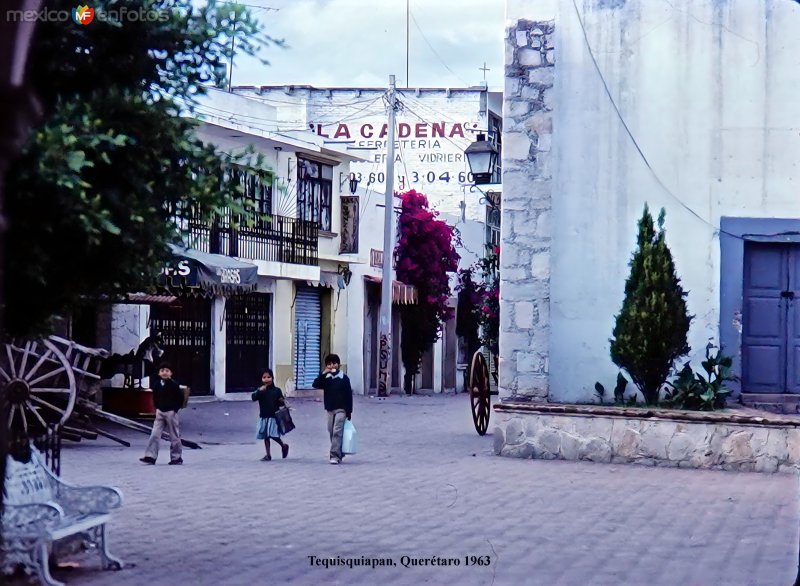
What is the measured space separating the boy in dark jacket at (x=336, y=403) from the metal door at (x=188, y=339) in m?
14.0

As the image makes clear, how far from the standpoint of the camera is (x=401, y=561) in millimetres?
9250

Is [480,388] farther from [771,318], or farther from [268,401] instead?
[268,401]

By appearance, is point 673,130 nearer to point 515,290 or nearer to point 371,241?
point 515,290

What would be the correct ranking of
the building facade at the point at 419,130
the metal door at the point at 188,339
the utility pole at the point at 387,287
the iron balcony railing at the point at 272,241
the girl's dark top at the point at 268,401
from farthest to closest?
the building facade at the point at 419,130 < the utility pole at the point at 387,287 < the iron balcony railing at the point at 272,241 < the metal door at the point at 188,339 < the girl's dark top at the point at 268,401

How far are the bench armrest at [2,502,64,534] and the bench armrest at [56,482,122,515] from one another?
0.87 m

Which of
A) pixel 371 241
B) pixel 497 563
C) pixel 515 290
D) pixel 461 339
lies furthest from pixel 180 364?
pixel 497 563

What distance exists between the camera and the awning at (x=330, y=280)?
3700 centimetres

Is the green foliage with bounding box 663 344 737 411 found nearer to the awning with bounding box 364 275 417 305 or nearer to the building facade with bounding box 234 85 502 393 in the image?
the awning with bounding box 364 275 417 305

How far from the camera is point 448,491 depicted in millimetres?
13531

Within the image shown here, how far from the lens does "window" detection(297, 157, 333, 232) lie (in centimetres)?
3622

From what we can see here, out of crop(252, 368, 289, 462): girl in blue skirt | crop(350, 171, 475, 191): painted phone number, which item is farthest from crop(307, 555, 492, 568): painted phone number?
crop(350, 171, 475, 191): painted phone number

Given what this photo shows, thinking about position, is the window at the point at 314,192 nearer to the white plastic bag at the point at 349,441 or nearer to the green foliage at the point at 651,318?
the green foliage at the point at 651,318

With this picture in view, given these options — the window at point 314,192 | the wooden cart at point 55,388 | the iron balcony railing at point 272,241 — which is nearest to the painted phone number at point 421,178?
the window at point 314,192

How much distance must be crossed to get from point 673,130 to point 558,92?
1.55 m
